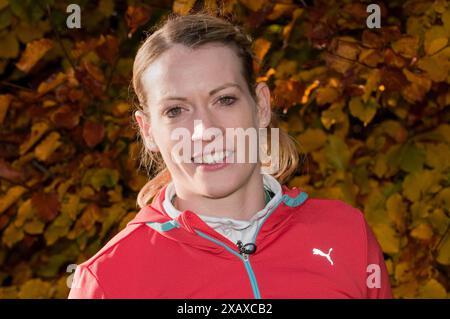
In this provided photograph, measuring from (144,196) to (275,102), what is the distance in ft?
1.96

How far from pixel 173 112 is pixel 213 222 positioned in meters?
0.25

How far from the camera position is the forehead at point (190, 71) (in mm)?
1708

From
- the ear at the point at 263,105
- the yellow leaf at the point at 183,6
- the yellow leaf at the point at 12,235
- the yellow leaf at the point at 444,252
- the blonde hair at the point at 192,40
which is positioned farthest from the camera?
the yellow leaf at the point at 12,235

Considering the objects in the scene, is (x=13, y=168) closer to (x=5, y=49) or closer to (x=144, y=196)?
(x=5, y=49)

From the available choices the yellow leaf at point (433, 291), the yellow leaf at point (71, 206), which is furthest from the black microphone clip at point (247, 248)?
the yellow leaf at point (71, 206)

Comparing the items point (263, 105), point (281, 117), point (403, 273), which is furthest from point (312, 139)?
point (263, 105)

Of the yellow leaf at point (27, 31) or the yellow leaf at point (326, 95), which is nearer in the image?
the yellow leaf at point (326, 95)

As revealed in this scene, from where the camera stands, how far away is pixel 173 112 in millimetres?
1729

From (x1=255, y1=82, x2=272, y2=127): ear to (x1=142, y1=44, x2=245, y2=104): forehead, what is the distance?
12 cm

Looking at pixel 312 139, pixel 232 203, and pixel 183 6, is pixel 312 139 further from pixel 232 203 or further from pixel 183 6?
pixel 232 203

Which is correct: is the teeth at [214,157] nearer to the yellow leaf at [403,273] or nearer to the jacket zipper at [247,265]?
the jacket zipper at [247,265]

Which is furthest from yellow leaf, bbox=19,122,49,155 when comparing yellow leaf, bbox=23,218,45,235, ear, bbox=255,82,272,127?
ear, bbox=255,82,272,127

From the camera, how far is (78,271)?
66.9 inches

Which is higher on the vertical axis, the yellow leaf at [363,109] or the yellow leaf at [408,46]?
the yellow leaf at [408,46]
